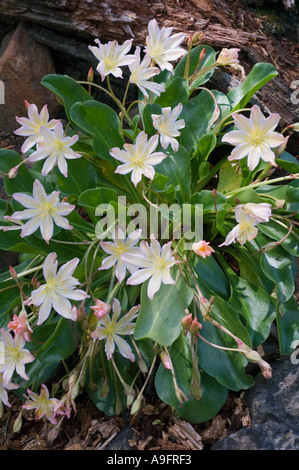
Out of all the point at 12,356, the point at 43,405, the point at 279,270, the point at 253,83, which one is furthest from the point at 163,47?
the point at 43,405

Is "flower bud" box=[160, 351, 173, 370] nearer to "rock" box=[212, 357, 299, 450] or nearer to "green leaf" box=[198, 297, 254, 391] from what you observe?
"green leaf" box=[198, 297, 254, 391]

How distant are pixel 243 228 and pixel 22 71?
1.85 metres

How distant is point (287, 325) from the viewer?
2104 millimetres

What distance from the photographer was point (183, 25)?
2871 millimetres

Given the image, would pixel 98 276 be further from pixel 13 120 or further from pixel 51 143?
pixel 13 120

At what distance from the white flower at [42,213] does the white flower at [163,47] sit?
75 centimetres

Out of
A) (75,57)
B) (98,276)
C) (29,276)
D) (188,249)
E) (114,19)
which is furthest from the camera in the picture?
(75,57)

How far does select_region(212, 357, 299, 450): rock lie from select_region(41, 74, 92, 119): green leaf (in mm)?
1393

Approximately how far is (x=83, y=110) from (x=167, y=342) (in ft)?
3.27

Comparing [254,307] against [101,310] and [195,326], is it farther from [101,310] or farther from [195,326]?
[101,310]

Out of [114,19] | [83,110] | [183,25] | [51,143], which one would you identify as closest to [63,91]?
[83,110]

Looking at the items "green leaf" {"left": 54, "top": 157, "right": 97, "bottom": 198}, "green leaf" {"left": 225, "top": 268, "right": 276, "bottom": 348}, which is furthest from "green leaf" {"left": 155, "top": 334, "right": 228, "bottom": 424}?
"green leaf" {"left": 54, "top": 157, "right": 97, "bottom": 198}

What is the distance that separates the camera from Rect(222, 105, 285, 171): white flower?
184 centimetres

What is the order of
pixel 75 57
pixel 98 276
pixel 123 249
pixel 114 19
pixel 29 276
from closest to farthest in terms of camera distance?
pixel 123 249
pixel 98 276
pixel 29 276
pixel 114 19
pixel 75 57
